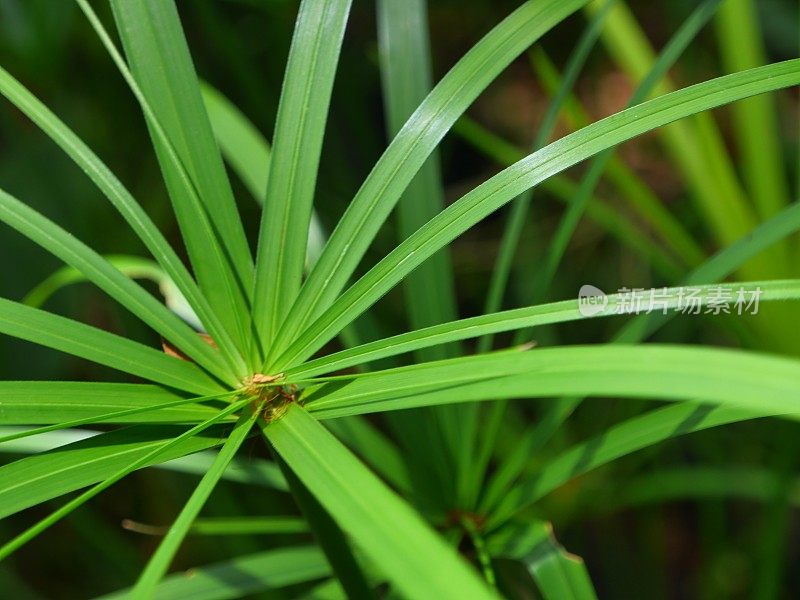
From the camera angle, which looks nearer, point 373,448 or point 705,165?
point 373,448

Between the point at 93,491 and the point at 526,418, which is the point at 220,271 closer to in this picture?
the point at 93,491

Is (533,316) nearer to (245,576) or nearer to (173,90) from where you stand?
(173,90)

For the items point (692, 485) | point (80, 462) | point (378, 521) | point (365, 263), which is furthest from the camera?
point (365, 263)

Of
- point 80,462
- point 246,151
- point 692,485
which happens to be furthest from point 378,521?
point 692,485

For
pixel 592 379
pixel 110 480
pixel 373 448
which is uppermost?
pixel 373 448

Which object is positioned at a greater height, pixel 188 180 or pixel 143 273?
pixel 143 273

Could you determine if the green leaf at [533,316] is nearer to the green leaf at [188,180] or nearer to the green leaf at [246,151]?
the green leaf at [188,180]

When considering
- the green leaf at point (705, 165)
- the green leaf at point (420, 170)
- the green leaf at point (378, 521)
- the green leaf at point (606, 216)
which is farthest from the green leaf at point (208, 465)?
the green leaf at point (705, 165)

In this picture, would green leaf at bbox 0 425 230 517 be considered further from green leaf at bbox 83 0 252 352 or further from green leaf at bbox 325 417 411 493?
green leaf at bbox 325 417 411 493
